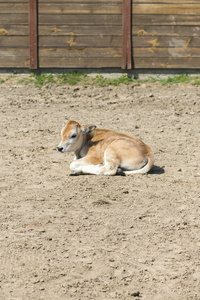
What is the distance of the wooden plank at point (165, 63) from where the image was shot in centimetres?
1438

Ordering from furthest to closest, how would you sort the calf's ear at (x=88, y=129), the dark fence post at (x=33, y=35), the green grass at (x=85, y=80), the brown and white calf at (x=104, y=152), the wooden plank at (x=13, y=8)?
the wooden plank at (x=13, y=8) → the dark fence post at (x=33, y=35) → the green grass at (x=85, y=80) → the calf's ear at (x=88, y=129) → the brown and white calf at (x=104, y=152)

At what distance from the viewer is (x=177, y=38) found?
1440cm

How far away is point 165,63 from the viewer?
14414 mm

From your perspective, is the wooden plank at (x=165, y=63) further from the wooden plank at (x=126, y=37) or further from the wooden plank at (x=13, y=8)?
the wooden plank at (x=13, y=8)

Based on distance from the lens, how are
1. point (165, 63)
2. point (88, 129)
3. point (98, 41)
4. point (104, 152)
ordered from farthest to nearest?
point (165, 63)
point (98, 41)
point (88, 129)
point (104, 152)

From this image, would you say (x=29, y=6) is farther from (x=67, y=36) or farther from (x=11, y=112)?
(x=11, y=112)

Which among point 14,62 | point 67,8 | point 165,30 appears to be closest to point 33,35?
point 14,62

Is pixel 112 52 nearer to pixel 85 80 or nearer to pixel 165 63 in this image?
pixel 85 80

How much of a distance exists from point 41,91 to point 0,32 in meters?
2.07

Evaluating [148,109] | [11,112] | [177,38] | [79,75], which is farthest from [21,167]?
[177,38]

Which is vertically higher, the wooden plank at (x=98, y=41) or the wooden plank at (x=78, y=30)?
the wooden plank at (x=78, y=30)

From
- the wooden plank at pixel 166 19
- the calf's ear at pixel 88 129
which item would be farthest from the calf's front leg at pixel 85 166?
the wooden plank at pixel 166 19

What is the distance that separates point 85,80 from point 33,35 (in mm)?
1676

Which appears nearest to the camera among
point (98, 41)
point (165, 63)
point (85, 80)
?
point (85, 80)
